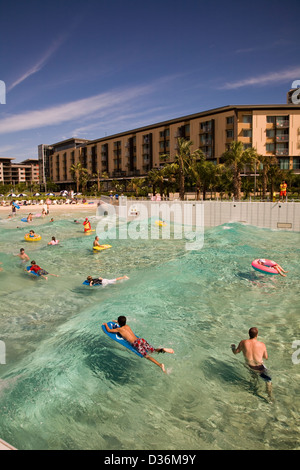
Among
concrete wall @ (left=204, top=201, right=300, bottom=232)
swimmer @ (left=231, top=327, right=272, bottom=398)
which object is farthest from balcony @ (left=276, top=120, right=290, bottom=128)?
swimmer @ (left=231, top=327, right=272, bottom=398)

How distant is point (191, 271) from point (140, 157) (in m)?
64.6

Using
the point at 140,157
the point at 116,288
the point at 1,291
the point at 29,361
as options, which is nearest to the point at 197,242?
the point at 116,288

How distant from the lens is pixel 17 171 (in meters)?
157

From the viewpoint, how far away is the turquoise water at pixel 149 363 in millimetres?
5996

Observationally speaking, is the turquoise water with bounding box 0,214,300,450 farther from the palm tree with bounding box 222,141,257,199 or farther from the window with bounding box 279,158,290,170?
the window with bounding box 279,158,290,170

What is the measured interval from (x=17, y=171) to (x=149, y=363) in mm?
167330

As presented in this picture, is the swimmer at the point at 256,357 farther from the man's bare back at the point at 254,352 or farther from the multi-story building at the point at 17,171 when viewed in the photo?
the multi-story building at the point at 17,171

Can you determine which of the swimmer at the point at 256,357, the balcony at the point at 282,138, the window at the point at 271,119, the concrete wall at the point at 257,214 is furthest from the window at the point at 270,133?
the swimmer at the point at 256,357

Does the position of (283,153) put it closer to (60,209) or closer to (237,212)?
(237,212)

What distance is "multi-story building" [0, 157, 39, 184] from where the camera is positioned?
5891 inches

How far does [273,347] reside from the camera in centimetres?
897

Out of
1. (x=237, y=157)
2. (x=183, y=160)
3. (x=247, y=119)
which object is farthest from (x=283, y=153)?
(x=237, y=157)
